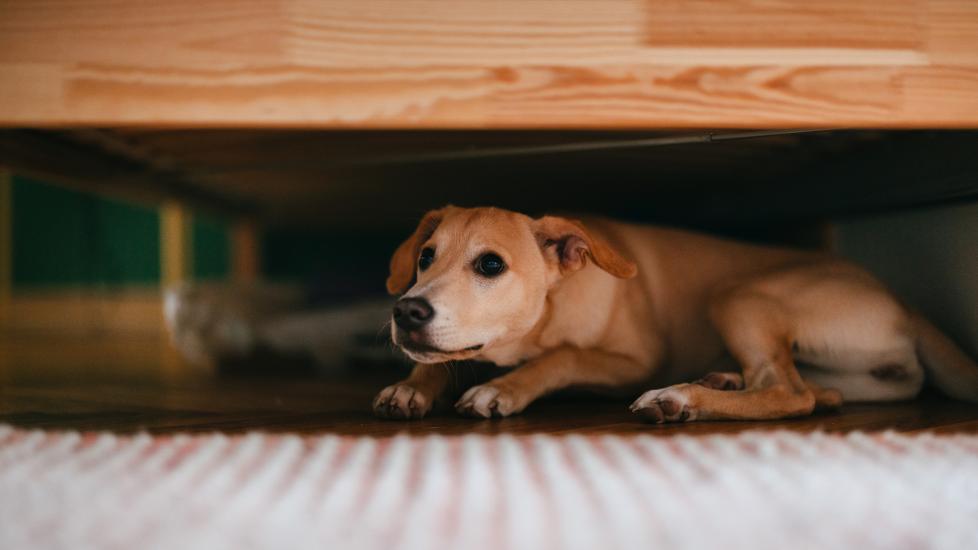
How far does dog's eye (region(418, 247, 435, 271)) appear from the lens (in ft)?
5.28

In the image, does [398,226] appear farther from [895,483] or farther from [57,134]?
[895,483]

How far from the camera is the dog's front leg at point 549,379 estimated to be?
4.71 feet

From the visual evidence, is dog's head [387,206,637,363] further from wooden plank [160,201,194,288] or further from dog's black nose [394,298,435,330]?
wooden plank [160,201,194,288]

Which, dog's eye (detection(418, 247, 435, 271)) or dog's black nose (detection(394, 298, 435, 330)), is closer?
dog's black nose (detection(394, 298, 435, 330))

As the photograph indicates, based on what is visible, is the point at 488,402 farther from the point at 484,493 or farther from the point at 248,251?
the point at 248,251

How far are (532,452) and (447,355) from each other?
1.43ft

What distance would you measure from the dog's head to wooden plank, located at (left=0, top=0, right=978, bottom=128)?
1.29ft

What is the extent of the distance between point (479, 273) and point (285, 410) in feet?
1.62

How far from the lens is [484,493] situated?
791mm

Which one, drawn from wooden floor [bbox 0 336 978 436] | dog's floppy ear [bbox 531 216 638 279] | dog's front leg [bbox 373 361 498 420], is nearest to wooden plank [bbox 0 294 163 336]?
wooden floor [bbox 0 336 978 436]

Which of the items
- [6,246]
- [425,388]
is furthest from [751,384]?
[6,246]

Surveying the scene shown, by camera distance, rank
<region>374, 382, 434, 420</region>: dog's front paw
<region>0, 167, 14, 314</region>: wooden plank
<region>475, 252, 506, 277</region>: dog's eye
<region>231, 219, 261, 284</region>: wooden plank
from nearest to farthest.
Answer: <region>374, 382, 434, 420</region>: dog's front paw < <region>475, 252, 506, 277</region>: dog's eye < <region>231, 219, 261, 284</region>: wooden plank < <region>0, 167, 14, 314</region>: wooden plank

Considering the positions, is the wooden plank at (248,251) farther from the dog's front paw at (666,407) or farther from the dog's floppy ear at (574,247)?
the dog's front paw at (666,407)

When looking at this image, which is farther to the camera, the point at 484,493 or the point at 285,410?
the point at 285,410
